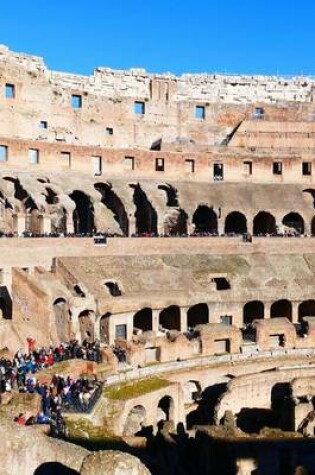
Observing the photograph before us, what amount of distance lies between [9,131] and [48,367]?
26630 mm

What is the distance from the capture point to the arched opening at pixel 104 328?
32781mm

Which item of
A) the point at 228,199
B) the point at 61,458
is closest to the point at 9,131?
the point at 228,199

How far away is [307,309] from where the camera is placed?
3934 centimetres

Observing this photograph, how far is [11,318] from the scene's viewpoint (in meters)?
33.2

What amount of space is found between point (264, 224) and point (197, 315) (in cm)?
1467

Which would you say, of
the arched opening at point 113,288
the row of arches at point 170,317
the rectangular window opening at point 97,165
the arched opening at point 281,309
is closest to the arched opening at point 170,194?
the rectangular window opening at point 97,165

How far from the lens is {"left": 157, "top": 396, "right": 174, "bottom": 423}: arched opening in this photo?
27317 mm

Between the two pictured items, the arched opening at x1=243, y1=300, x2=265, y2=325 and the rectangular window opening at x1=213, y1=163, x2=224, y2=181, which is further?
the rectangular window opening at x1=213, y1=163, x2=224, y2=181

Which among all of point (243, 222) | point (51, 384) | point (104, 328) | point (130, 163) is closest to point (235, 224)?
point (243, 222)

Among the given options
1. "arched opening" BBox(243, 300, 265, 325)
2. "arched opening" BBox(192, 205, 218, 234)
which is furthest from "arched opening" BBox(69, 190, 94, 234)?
"arched opening" BBox(243, 300, 265, 325)

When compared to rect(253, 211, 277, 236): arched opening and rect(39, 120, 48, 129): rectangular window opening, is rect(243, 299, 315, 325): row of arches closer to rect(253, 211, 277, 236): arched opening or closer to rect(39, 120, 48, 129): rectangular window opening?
rect(253, 211, 277, 236): arched opening

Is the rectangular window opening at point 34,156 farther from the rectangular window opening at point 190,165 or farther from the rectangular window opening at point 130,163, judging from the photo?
the rectangular window opening at point 190,165

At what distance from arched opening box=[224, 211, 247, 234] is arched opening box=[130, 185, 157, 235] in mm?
6853

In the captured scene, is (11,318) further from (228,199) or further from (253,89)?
(253,89)
